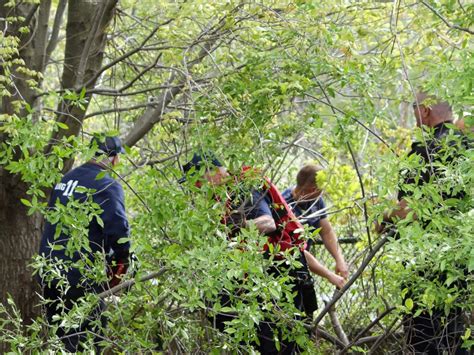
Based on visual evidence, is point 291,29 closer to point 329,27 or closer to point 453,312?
point 329,27

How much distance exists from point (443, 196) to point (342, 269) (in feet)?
6.14

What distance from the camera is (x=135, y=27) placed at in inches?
312

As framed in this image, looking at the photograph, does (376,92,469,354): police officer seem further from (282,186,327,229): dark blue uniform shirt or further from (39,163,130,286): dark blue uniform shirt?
(39,163,130,286): dark blue uniform shirt

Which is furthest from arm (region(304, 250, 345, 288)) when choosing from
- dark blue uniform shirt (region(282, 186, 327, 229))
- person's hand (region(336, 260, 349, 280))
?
dark blue uniform shirt (region(282, 186, 327, 229))

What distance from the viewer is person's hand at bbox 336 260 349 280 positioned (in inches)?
264

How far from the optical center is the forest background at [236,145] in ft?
15.6

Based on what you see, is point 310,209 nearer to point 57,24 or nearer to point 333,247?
point 333,247

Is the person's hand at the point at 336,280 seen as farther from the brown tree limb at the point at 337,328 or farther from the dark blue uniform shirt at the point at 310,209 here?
the dark blue uniform shirt at the point at 310,209

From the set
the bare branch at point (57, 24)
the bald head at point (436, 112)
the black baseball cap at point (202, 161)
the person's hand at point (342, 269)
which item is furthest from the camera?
the bare branch at point (57, 24)

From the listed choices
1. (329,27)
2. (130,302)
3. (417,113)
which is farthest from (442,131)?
(130,302)

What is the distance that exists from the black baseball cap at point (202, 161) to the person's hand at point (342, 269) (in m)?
1.77

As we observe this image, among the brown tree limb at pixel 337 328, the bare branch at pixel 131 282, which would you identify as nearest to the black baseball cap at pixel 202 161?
the bare branch at pixel 131 282

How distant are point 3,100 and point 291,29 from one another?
8.01 feet

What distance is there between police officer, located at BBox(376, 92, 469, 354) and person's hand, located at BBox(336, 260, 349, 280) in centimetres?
83
